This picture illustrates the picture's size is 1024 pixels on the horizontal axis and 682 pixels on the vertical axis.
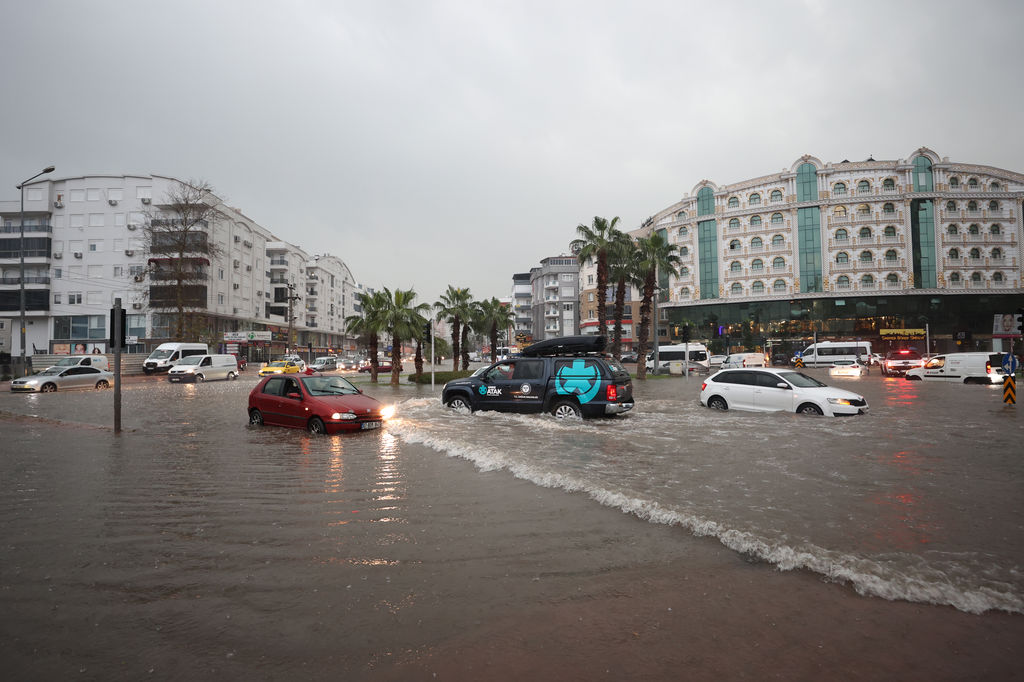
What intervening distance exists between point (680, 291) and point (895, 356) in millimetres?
Answer: 37627

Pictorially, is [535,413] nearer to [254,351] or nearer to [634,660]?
[634,660]

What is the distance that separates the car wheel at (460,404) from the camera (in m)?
14.7

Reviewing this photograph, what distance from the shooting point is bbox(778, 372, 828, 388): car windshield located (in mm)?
14055

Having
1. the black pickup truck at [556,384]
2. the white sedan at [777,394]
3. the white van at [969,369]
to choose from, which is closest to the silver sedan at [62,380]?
the black pickup truck at [556,384]

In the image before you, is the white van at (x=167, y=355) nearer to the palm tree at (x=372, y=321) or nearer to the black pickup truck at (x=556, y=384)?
the palm tree at (x=372, y=321)

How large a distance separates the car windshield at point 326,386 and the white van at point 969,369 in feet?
93.7

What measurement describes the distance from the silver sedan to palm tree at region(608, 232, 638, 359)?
96.5 ft

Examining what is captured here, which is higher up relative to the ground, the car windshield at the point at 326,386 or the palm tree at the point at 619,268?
the palm tree at the point at 619,268

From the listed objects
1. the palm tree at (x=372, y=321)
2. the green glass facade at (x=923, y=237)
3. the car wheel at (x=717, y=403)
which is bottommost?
the car wheel at (x=717, y=403)

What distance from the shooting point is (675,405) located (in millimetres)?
17391

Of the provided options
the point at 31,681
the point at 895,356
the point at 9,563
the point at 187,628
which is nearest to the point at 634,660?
the point at 187,628

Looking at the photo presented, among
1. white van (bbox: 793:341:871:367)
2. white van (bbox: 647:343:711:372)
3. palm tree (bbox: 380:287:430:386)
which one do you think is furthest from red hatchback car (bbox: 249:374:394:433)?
white van (bbox: 793:341:871:367)

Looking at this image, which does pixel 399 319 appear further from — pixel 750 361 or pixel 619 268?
pixel 750 361

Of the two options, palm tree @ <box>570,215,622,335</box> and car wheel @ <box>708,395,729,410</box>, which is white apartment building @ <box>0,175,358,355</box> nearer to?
palm tree @ <box>570,215,622,335</box>
